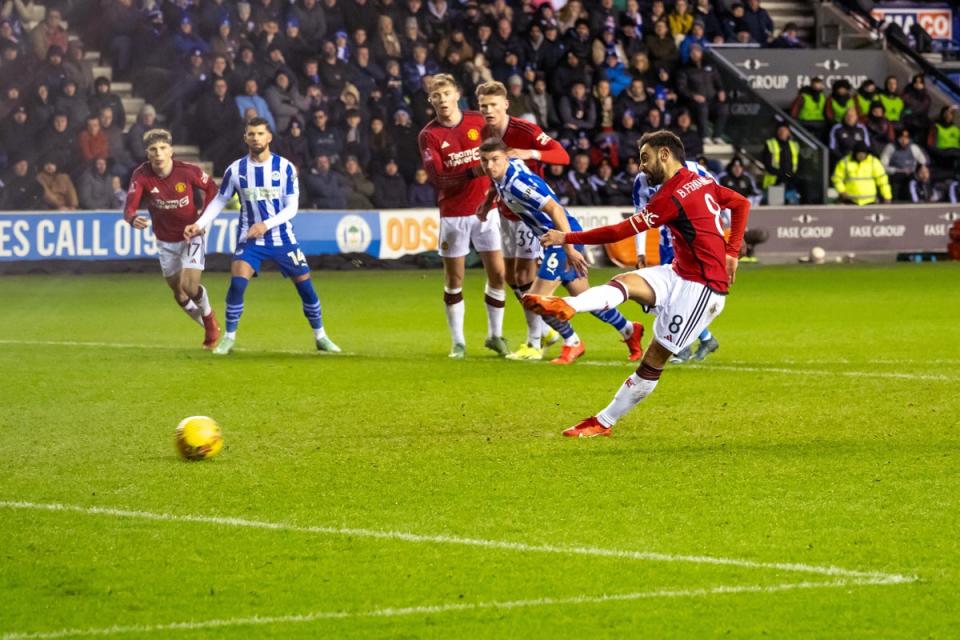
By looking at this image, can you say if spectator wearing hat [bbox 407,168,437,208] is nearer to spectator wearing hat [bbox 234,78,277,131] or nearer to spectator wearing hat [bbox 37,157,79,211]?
spectator wearing hat [bbox 234,78,277,131]

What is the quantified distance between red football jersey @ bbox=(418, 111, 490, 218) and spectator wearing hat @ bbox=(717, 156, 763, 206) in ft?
46.6

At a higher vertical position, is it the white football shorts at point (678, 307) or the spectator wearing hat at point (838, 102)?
the white football shorts at point (678, 307)

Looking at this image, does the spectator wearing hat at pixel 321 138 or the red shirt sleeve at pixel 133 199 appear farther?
the spectator wearing hat at pixel 321 138

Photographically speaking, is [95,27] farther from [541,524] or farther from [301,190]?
[541,524]

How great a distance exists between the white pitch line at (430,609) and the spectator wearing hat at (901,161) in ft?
78.6

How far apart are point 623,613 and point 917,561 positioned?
137cm

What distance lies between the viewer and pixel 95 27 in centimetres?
2647

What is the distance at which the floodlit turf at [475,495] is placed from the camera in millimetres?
5711

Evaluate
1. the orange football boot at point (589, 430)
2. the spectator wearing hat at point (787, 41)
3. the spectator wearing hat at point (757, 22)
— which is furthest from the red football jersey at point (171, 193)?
the spectator wearing hat at point (787, 41)

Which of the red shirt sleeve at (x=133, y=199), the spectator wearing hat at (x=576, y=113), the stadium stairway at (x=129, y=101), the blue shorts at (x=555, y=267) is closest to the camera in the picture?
the blue shorts at (x=555, y=267)

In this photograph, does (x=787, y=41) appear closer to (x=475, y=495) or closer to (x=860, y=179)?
(x=860, y=179)

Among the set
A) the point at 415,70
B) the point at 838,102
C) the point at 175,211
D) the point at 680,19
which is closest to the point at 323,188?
the point at 415,70

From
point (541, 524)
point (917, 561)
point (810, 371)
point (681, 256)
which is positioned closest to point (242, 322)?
point (810, 371)

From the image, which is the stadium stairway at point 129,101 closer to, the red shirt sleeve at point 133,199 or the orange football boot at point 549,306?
the red shirt sleeve at point 133,199
